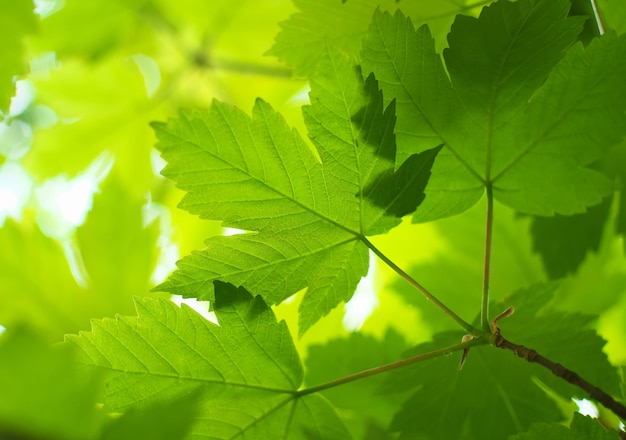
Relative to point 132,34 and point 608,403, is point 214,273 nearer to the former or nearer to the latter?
point 608,403

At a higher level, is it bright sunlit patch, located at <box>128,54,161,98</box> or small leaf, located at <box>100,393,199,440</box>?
bright sunlit patch, located at <box>128,54,161,98</box>

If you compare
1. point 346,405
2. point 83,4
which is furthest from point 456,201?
point 83,4

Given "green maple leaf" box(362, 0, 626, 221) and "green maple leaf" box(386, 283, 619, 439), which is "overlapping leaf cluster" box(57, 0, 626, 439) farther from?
"green maple leaf" box(386, 283, 619, 439)

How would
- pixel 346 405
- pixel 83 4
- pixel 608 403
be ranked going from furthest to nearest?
1. pixel 83 4
2. pixel 346 405
3. pixel 608 403

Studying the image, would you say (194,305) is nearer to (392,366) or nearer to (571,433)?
(392,366)

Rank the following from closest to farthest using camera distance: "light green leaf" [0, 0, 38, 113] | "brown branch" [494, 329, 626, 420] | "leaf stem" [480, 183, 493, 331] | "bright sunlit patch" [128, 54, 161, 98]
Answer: "brown branch" [494, 329, 626, 420]
"leaf stem" [480, 183, 493, 331]
"light green leaf" [0, 0, 38, 113]
"bright sunlit patch" [128, 54, 161, 98]

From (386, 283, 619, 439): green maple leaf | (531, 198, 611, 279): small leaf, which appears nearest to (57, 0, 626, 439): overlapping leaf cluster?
(386, 283, 619, 439): green maple leaf

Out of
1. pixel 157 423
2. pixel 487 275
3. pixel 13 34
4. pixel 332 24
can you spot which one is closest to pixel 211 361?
pixel 157 423
